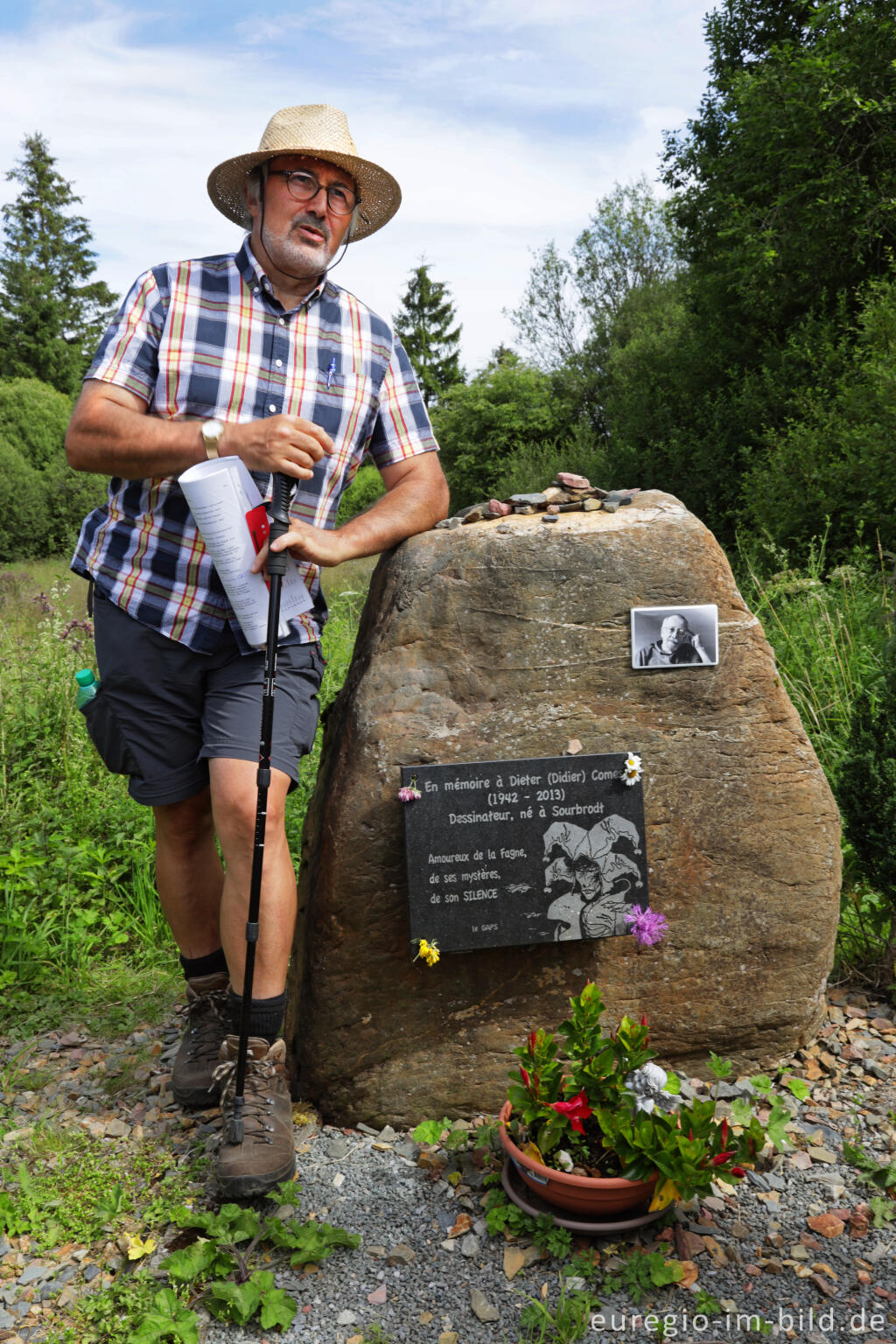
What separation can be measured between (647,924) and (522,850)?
40 centimetres

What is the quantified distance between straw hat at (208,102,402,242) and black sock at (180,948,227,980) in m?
2.19

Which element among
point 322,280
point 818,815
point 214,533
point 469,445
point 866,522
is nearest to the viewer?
point 214,533

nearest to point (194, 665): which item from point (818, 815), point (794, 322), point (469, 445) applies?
point (818, 815)

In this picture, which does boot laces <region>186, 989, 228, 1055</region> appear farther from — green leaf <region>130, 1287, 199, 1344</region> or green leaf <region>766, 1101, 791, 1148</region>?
green leaf <region>766, 1101, 791, 1148</region>

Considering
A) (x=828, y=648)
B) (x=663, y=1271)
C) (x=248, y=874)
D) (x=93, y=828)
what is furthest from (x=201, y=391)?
(x=828, y=648)

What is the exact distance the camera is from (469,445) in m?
28.2

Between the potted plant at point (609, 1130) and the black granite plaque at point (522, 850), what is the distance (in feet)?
1.13

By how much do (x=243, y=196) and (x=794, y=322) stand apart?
12597mm

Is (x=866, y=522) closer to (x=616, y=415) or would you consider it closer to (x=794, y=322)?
(x=794, y=322)

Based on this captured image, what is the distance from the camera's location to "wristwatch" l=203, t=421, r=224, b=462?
2225 mm

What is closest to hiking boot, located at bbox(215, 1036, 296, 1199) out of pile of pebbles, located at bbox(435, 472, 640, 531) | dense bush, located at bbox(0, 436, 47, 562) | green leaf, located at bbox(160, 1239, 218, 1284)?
green leaf, located at bbox(160, 1239, 218, 1284)

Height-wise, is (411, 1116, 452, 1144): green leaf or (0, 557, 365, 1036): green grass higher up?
(0, 557, 365, 1036): green grass

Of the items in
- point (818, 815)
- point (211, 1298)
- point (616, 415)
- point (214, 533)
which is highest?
point (616, 415)

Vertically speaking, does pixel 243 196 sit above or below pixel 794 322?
below
